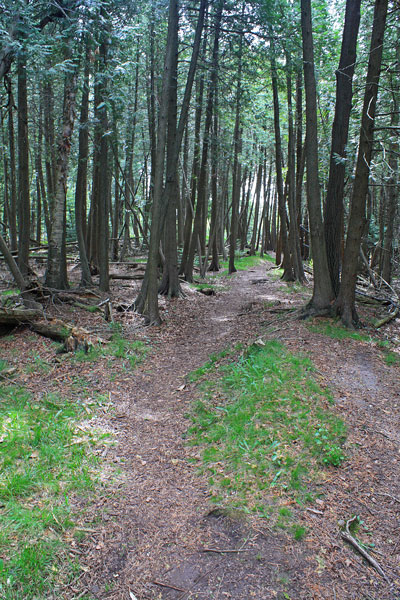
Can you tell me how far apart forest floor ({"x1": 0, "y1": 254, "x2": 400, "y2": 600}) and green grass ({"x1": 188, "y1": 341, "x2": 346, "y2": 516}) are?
0.12 meters

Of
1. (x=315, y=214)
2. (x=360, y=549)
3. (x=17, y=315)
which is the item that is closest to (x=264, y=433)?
(x=360, y=549)

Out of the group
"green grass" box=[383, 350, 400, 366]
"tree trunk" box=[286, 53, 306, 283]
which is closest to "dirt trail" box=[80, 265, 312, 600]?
"green grass" box=[383, 350, 400, 366]

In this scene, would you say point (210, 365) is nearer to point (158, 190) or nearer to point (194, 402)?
point (194, 402)

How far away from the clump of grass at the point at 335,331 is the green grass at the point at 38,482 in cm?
489

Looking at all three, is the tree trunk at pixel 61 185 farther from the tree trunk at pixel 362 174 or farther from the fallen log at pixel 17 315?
the tree trunk at pixel 362 174

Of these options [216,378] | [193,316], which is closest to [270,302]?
[193,316]

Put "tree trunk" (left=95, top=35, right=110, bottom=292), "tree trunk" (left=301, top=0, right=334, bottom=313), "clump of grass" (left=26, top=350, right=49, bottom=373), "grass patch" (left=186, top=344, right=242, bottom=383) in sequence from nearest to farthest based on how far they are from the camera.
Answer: "clump of grass" (left=26, top=350, right=49, bottom=373) < "grass patch" (left=186, top=344, right=242, bottom=383) < "tree trunk" (left=301, top=0, right=334, bottom=313) < "tree trunk" (left=95, top=35, right=110, bottom=292)

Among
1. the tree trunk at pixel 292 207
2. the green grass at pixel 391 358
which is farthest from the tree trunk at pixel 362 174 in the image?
the tree trunk at pixel 292 207

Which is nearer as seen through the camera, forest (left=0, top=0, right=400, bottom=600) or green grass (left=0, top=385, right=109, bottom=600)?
green grass (left=0, top=385, right=109, bottom=600)

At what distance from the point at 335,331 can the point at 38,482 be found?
6.09 metres

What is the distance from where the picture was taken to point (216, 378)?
21.1 ft

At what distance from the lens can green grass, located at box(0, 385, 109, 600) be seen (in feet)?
9.32

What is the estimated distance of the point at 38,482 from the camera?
12.2 feet

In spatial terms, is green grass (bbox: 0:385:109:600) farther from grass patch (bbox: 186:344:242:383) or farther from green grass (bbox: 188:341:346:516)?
grass patch (bbox: 186:344:242:383)
